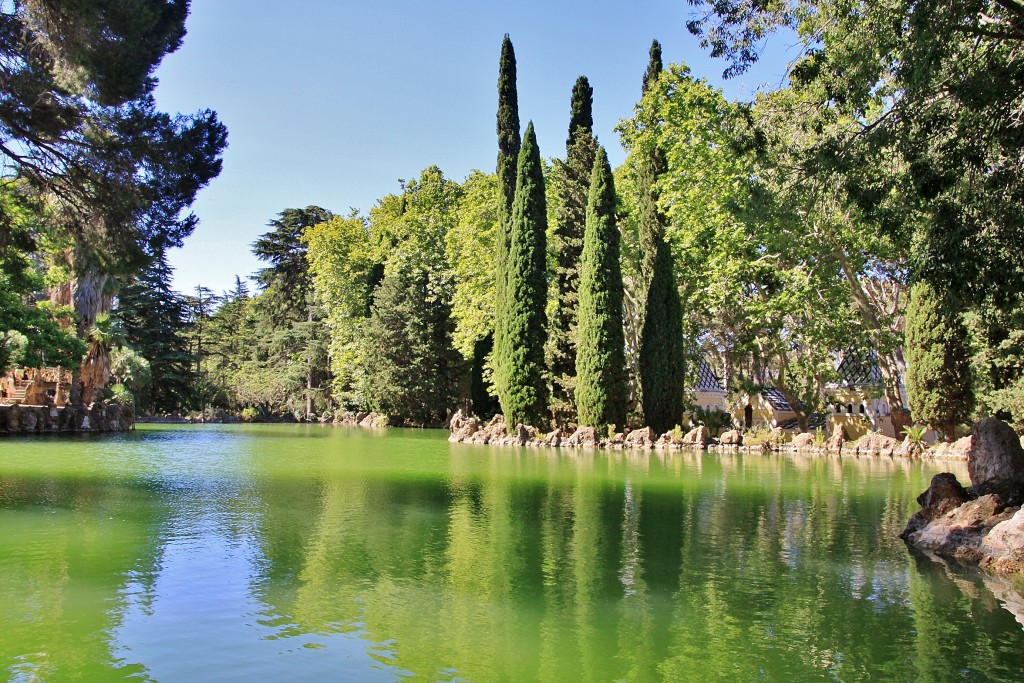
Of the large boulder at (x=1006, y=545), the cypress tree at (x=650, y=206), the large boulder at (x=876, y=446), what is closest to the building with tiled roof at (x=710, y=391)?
the cypress tree at (x=650, y=206)

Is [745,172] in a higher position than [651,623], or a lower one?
higher

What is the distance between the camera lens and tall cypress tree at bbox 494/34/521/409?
30203 mm

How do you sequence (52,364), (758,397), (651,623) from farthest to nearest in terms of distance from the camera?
(758,397), (52,364), (651,623)

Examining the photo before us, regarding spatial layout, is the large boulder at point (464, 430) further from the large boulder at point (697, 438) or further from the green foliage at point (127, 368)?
the green foliage at point (127, 368)

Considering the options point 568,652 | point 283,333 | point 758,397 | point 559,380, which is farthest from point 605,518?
point 283,333

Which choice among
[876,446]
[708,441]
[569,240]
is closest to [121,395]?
[569,240]

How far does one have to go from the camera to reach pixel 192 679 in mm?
4875

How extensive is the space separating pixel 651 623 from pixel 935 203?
656 cm

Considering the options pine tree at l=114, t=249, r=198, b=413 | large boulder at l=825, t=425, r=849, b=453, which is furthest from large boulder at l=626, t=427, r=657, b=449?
pine tree at l=114, t=249, r=198, b=413

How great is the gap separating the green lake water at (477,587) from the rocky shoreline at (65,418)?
52.4 feet

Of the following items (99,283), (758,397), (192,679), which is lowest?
(192,679)

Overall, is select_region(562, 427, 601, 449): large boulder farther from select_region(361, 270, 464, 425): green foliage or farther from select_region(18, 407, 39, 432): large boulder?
select_region(18, 407, 39, 432): large boulder

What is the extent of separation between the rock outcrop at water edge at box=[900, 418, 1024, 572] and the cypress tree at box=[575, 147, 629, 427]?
16477 mm

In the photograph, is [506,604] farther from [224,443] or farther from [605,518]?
[224,443]
